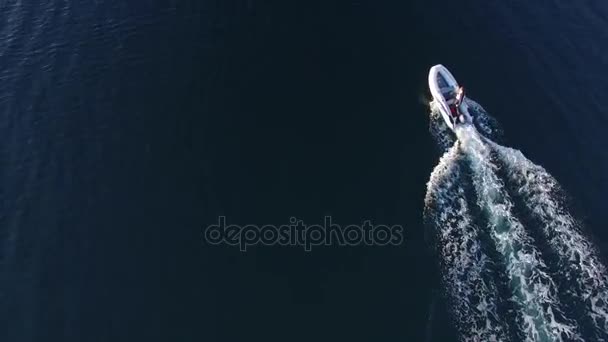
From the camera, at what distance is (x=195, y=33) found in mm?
91250

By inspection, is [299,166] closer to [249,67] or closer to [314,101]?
[314,101]

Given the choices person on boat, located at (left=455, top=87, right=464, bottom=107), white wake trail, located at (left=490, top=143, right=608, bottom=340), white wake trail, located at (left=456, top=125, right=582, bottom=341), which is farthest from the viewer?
person on boat, located at (left=455, top=87, right=464, bottom=107)

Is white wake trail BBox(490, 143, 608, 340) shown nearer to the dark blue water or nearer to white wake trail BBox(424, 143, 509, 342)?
the dark blue water

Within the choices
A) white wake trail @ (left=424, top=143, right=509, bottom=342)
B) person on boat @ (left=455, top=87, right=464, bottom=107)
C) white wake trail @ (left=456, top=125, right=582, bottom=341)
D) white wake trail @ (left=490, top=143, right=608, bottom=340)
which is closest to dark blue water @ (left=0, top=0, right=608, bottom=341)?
white wake trail @ (left=424, top=143, right=509, bottom=342)

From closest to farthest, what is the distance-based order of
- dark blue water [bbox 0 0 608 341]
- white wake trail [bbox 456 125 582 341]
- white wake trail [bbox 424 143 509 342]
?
white wake trail [bbox 456 125 582 341] → white wake trail [bbox 424 143 509 342] → dark blue water [bbox 0 0 608 341]

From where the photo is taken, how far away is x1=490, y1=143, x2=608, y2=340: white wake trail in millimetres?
57781

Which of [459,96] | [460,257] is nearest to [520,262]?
[460,257]

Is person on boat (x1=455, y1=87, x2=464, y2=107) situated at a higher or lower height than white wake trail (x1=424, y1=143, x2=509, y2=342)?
higher

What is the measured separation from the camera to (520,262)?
60.6 metres

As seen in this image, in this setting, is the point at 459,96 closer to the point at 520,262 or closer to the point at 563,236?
the point at 563,236

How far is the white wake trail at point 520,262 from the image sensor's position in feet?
183

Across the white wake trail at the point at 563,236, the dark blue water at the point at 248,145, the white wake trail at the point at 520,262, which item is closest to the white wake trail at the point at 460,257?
the dark blue water at the point at 248,145

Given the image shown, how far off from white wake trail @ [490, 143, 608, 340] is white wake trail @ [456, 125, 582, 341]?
2392mm

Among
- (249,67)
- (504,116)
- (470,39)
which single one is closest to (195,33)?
(249,67)
